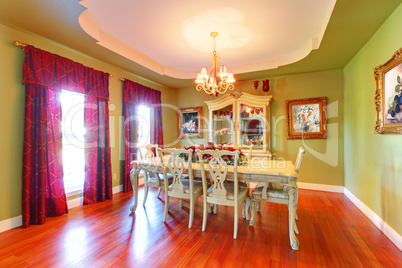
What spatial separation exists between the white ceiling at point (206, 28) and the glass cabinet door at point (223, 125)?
45.0 inches

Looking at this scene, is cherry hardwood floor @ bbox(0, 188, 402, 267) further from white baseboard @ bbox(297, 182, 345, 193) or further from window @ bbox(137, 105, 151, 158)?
window @ bbox(137, 105, 151, 158)

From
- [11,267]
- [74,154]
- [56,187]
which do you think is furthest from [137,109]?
[11,267]

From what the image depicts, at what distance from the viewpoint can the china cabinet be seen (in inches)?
156

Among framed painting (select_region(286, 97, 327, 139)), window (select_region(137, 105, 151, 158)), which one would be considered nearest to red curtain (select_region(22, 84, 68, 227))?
window (select_region(137, 105, 151, 158))

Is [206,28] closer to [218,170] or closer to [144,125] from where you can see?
[218,170]

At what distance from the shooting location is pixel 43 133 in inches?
96.0

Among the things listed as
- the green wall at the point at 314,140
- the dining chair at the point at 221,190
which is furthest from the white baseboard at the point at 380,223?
the dining chair at the point at 221,190

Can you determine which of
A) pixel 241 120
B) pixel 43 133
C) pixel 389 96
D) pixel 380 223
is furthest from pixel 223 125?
pixel 43 133

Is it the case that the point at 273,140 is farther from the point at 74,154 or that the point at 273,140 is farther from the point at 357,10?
the point at 74,154

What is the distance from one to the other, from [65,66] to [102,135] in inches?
45.6

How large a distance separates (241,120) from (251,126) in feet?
0.82

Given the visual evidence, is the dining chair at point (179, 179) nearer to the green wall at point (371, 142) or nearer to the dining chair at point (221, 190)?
the dining chair at point (221, 190)

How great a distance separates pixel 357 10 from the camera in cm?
191

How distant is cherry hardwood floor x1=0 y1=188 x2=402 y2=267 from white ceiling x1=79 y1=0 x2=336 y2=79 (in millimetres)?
2405
